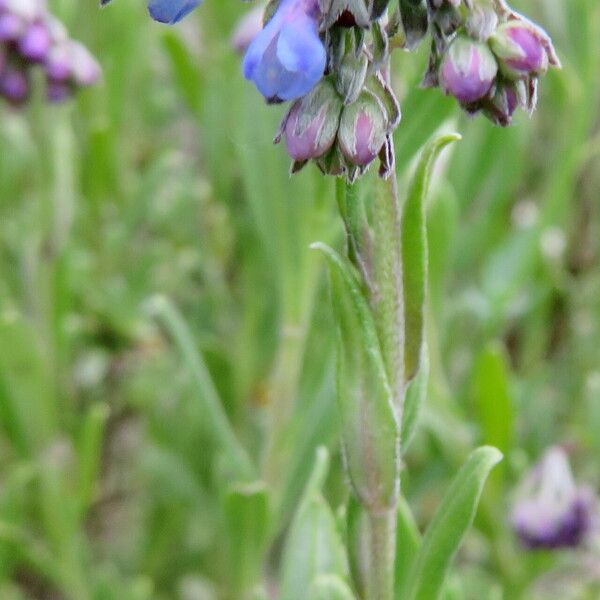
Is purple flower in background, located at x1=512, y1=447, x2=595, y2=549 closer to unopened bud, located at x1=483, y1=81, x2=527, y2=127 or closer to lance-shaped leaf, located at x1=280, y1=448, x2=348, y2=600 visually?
lance-shaped leaf, located at x1=280, y1=448, x2=348, y2=600

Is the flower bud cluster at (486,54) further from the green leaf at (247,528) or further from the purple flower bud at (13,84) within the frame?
the purple flower bud at (13,84)

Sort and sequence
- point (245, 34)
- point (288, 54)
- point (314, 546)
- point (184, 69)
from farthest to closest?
point (184, 69) → point (245, 34) → point (314, 546) → point (288, 54)

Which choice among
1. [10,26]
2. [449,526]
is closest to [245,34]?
[10,26]

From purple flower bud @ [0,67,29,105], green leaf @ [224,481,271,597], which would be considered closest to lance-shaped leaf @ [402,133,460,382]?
green leaf @ [224,481,271,597]

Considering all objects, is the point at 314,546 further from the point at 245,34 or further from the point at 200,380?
the point at 245,34

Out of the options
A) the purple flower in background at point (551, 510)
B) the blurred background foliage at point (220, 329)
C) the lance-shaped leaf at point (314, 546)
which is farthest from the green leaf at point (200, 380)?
the purple flower in background at point (551, 510)

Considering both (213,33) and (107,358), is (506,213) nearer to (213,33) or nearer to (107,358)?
(213,33)

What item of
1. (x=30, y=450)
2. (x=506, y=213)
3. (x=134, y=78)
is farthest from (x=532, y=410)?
(x=134, y=78)
